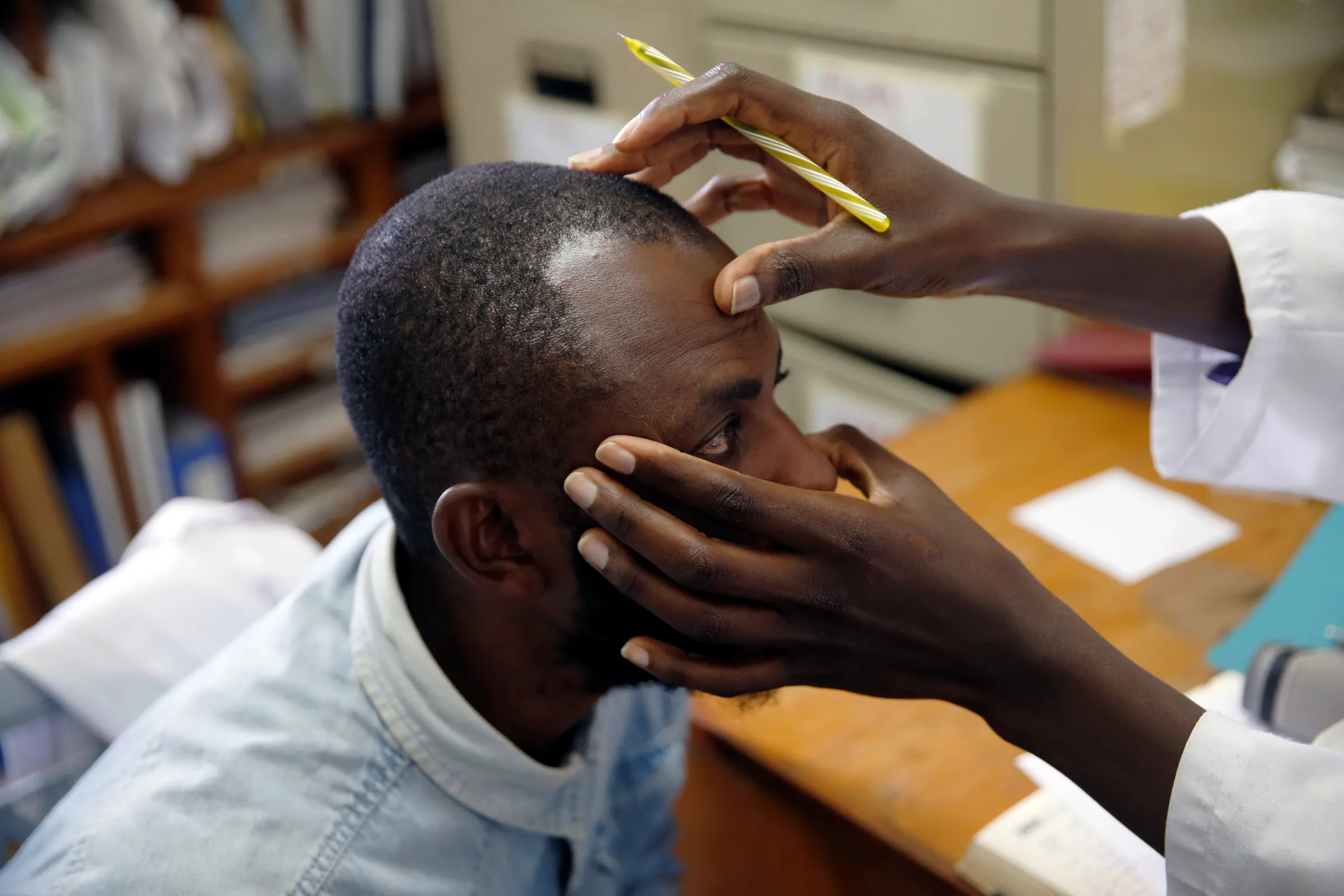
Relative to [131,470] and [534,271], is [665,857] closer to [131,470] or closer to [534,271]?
[534,271]

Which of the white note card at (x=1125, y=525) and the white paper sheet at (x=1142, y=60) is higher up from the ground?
the white paper sheet at (x=1142, y=60)

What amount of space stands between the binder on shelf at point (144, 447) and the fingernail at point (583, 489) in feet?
6.34

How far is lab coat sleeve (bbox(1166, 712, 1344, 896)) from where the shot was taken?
0.81 metres

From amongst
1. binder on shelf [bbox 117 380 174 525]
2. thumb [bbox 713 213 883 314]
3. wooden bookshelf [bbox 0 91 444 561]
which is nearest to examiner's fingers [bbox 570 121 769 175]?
thumb [bbox 713 213 883 314]

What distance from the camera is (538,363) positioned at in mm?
871

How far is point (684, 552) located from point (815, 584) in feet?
0.30

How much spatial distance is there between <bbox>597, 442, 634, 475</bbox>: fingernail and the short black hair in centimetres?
7

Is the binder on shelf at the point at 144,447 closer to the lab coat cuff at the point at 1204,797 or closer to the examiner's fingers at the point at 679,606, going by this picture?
the examiner's fingers at the point at 679,606

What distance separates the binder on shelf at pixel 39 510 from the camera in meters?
2.31

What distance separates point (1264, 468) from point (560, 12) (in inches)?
59.5

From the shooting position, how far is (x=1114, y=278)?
1.07 m

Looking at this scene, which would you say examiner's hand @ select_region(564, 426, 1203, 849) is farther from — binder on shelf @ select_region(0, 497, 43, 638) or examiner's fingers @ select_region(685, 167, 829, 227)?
binder on shelf @ select_region(0, 497, 43, 638)

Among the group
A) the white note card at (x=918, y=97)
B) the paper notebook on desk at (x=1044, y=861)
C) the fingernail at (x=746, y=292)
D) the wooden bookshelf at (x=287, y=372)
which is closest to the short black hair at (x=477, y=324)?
the fingernail at (x=746, y=292)

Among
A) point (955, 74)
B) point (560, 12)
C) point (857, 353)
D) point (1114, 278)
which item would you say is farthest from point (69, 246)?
point (1114, 278)
